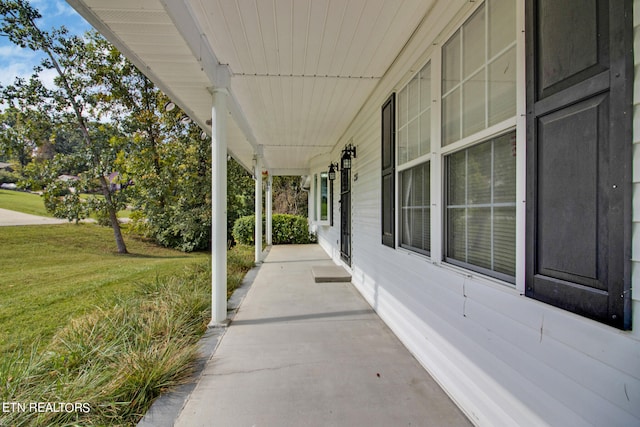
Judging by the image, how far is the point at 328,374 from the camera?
8.25ft

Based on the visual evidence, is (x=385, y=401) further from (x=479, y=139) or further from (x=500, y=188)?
(x=479, y=139)

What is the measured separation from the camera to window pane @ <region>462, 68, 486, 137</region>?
194cm

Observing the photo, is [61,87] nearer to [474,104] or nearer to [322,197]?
[322,197]

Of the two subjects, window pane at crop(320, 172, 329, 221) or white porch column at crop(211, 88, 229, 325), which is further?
window pane at crop(320, 172, 329, 221)

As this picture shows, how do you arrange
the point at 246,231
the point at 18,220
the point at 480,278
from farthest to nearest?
the point at 18,220 < the point at 246,231 < the point at 480,278

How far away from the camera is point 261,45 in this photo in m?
3.09

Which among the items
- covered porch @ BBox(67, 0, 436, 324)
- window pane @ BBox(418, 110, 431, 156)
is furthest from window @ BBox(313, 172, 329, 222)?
window pane @ BBox(418, 110, 431, 156)

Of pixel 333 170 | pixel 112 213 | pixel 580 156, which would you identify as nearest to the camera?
pixel 580 156

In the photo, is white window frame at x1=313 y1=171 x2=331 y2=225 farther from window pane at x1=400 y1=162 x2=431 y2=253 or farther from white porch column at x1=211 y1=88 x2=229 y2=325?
window pane at x1=400 y1=162 x2=431 y2=253

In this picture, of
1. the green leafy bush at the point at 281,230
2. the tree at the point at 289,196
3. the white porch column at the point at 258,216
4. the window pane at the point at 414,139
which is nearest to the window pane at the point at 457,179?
the window pane at the point at 414,139

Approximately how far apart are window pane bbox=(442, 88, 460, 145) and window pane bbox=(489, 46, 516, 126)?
0.37 metres

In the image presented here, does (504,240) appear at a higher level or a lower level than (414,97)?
lower

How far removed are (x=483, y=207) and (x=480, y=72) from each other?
0.82 meters

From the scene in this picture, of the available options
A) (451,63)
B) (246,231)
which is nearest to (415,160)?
(451,63)
